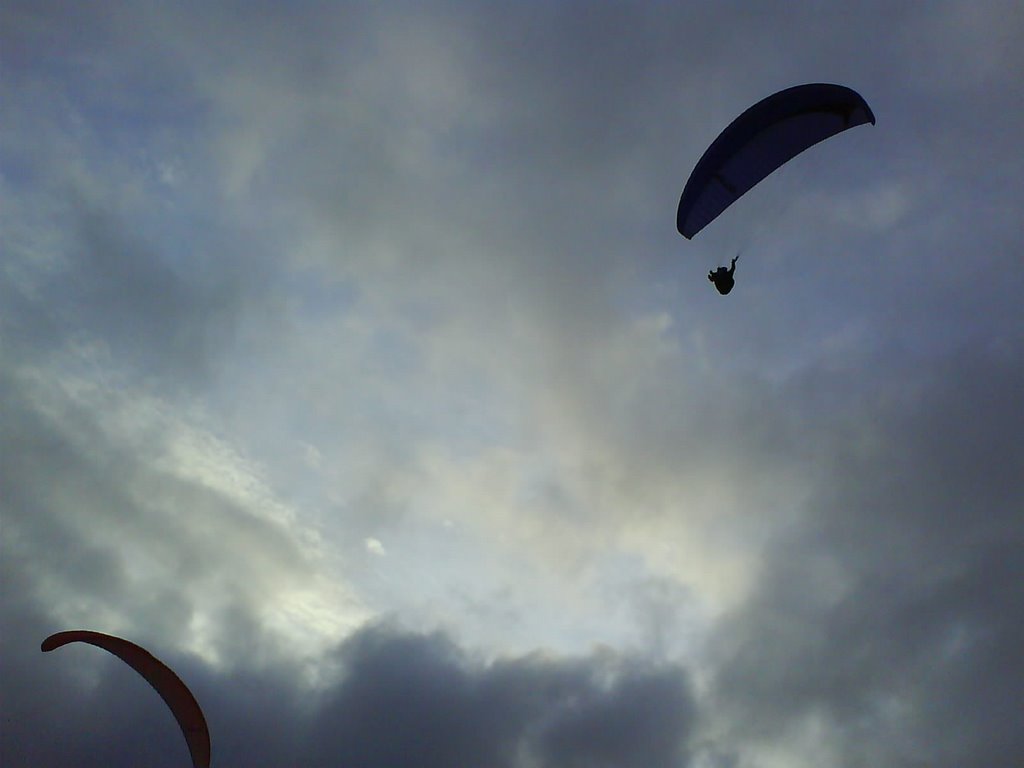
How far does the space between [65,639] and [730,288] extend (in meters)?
37.4

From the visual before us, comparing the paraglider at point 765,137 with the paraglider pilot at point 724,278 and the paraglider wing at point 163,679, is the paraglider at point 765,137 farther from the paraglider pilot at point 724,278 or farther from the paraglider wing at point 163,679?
the paraglider wing at point 163,679

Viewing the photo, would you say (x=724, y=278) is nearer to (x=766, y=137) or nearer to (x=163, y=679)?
(x=766, y=137)

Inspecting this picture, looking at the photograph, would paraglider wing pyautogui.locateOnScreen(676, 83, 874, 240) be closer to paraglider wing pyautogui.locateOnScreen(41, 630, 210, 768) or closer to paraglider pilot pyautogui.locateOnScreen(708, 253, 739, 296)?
paraglider pilot pyautogui.locateOnScreen(708, 253, 739, 296)

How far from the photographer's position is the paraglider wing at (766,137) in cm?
2884

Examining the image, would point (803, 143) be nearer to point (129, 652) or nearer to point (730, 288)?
point (730, 288)

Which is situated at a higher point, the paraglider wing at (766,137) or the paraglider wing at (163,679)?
the paraglider wing at (766,137)

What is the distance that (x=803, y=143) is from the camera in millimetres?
31062

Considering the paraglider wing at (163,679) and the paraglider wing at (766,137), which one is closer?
the paraglider wing at (766,137)

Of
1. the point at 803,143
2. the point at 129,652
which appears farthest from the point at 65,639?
the point at 803,143

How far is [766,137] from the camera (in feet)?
99.2

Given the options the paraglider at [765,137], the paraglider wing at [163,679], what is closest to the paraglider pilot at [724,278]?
the paraglider at [765,137]

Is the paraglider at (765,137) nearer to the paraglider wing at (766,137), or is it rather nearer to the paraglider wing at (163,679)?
the paraglider wing at (766,137)

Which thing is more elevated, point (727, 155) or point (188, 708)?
point (727, 155)

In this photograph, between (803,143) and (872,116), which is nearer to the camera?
(872,116)
